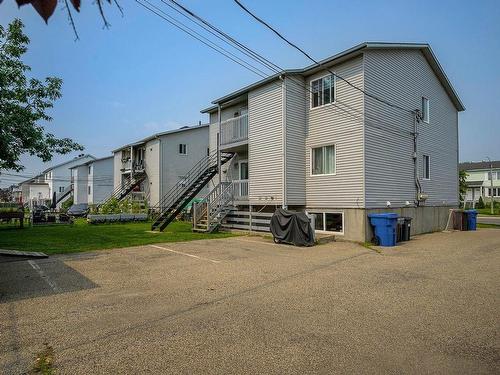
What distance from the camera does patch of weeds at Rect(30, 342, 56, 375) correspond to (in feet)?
13.2

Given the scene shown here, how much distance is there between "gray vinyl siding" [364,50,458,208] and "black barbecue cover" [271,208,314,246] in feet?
→ 9.66

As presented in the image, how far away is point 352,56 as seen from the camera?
16047mm

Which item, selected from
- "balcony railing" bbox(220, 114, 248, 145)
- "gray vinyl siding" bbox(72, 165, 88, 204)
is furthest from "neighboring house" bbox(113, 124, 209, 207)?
"gray vinyl siding" bbox(72, 165, 88, 204)

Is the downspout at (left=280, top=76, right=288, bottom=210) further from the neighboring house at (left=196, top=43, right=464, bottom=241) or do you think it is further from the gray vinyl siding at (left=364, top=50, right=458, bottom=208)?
the gray vinyl siding at (left=364, top=50, right=458, bottom=208)

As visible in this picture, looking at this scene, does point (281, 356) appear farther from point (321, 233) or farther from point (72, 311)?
point (321, 233)

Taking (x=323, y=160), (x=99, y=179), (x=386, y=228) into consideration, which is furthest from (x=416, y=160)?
(x=99, y=179)

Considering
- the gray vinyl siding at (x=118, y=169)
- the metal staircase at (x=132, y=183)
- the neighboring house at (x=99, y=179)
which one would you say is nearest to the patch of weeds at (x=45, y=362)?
the metal staircase at (x=132, y=183)

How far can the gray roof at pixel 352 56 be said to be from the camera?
15.7 meters

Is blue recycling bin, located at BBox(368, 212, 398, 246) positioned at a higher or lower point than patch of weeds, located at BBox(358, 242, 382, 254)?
higher

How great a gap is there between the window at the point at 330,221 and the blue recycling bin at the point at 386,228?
67.3 inches

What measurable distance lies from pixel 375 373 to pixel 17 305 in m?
6.03

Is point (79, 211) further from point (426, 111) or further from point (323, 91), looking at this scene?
point (426, 111)

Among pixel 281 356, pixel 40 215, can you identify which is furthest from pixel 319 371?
pixel 40 215

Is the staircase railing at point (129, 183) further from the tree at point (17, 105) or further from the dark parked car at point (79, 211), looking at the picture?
the tree at point (17, 105)
